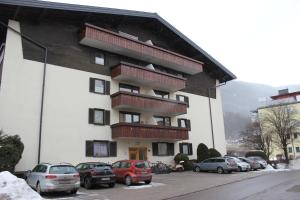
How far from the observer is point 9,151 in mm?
18188

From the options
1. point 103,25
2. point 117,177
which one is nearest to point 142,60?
point 103,25

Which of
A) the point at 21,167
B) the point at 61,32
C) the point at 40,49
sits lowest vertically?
the point at 21,167

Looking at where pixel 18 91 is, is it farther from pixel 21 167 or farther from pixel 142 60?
pixel 142 60

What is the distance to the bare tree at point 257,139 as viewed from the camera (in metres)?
47.1

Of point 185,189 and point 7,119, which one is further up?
point 7,119

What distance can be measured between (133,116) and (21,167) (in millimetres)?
11318

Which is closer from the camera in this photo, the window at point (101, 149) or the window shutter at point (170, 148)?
the window at point (101, 149)

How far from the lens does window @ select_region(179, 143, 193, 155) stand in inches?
1270

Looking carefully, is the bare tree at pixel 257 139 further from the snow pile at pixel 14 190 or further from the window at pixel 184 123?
the snow pile at pixel 14 190

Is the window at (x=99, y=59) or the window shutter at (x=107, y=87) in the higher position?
the window at (x=99, y=59)

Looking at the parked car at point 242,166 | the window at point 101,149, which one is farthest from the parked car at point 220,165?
the window at point 101,149

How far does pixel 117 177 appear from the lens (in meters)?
20.3

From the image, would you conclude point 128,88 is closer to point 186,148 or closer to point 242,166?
point 186,148

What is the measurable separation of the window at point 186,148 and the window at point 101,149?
864 centimetres
